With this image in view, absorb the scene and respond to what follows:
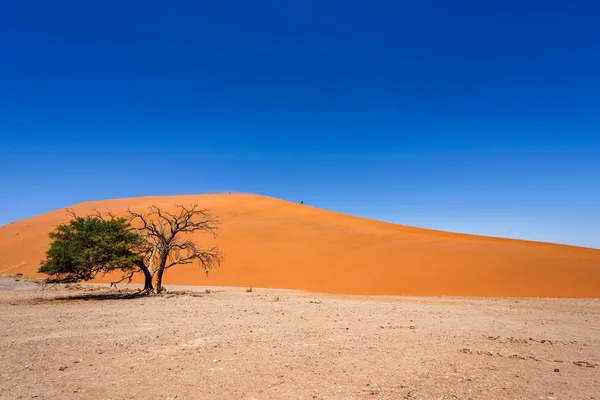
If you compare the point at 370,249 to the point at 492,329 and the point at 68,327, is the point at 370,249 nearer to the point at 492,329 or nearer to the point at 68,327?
the point at 492,329

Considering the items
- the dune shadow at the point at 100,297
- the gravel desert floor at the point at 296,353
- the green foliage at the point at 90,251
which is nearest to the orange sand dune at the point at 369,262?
the gravel desert floor at the point at 296,353

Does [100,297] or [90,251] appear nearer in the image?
[90,251]

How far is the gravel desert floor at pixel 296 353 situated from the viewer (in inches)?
193

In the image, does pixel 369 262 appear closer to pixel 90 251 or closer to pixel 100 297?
pixel 100 297

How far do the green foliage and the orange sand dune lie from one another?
8834 millimetres

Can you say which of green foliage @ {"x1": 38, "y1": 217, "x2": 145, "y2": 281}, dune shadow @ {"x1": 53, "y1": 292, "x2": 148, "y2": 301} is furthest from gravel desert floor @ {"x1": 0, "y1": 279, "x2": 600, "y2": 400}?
dune shadow @ {"x1": 53, "y1": 292, "x2": 148, "y2": 301}

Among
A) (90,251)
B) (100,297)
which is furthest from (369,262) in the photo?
(90,251)

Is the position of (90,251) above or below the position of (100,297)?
above

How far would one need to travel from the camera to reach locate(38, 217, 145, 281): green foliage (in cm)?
1460

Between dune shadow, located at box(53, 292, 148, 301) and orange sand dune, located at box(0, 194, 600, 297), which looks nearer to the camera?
dune shadow, located at box(53, 292, 148, 301)

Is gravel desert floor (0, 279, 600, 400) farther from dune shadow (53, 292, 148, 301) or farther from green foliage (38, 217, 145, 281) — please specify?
dune shadow (53, 292, 148, 301)

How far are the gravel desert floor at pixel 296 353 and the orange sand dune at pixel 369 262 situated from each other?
23.8 ft

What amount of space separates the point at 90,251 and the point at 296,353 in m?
11.3

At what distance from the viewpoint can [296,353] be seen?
21.6 feet
